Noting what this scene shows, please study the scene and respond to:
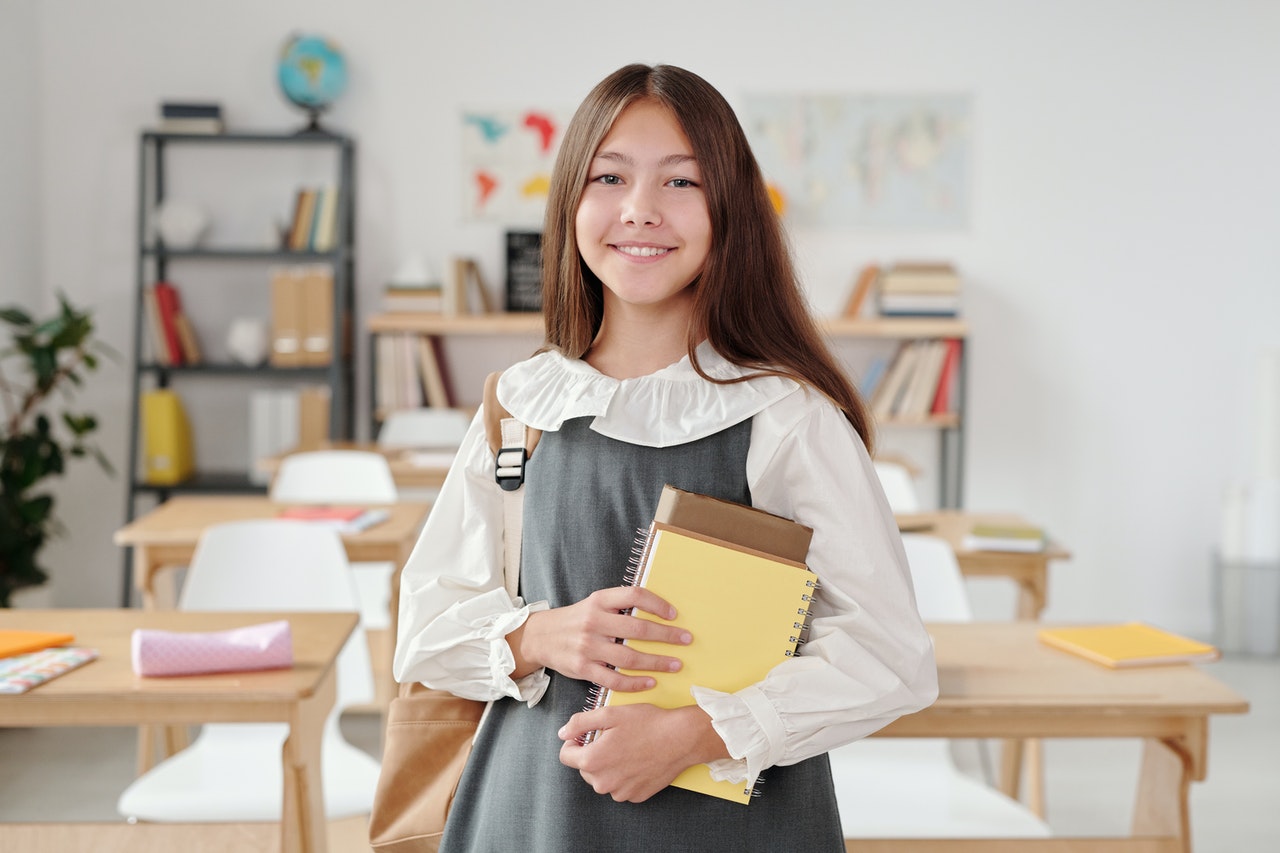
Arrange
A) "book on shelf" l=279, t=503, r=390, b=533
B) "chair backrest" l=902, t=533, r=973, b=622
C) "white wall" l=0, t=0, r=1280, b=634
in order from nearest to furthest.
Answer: "chair backrest" l=902, t=533, r=973, b=622 → "book on shelf" l=279, t=503, r=390, b=533 → "white wall" l=0, t=0, r=1280, b=634

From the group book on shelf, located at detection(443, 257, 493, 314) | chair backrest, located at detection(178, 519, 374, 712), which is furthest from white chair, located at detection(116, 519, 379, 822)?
book on shelf, located at detection(443, 257, 493, 314)

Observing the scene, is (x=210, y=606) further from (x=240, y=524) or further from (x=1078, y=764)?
(x=1078, y=764)

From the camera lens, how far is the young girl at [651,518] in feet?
3.70

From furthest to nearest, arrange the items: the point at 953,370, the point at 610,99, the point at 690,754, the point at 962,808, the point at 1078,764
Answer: the point at 953,370
the point at 1078,764
the point at 962,808
the point at 610,99
the point at 690,754

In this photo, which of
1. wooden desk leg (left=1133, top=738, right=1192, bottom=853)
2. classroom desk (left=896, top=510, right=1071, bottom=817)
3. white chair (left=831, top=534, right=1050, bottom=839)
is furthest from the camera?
classroom desk (left=896, top=510, right=1071, bottom=817)

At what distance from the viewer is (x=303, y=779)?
190cm

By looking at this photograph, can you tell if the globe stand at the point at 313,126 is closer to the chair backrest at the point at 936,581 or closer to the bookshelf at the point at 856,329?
the bookshelf at the point at 856,329

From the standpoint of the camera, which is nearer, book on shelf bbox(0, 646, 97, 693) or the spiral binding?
the spiral binding

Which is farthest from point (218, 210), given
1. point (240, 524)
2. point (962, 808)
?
point (962, 808)

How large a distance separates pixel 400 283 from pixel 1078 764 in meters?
3.04

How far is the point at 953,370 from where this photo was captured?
15.8 ft

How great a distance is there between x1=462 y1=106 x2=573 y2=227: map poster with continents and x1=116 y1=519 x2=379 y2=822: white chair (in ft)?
8.85

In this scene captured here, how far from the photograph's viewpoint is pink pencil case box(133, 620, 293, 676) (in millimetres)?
1852

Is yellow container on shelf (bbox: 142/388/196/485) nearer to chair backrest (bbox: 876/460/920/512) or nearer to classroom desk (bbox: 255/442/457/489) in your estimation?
classroom desk (bbox: 255/442/457/489)
